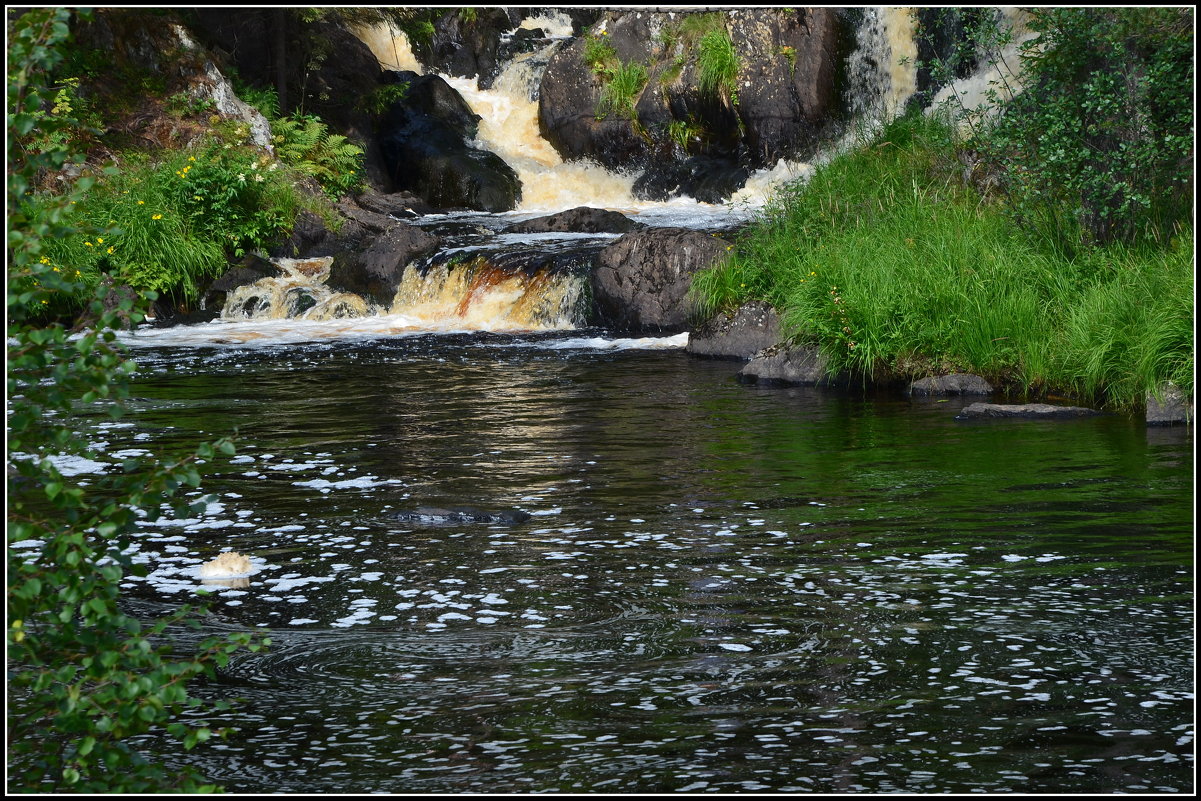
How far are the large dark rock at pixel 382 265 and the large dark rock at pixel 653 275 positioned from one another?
11.3 feet

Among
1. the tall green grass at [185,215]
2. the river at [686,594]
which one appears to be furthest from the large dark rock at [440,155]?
the river at [686,594]

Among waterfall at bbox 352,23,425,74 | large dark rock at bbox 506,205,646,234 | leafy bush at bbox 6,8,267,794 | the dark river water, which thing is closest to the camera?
leafy bush at bbox 6,8,267,794

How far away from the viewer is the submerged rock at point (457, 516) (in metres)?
7.84

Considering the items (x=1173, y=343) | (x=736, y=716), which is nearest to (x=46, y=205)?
(x=736, y=716)

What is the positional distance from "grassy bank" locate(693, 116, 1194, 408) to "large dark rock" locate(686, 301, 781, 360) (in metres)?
0.25

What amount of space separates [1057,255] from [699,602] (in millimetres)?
7935

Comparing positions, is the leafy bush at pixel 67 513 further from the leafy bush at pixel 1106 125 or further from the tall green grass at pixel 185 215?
the tall green grass at pixel 185 215

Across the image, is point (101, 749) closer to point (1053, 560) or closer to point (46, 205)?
point (46, 205)

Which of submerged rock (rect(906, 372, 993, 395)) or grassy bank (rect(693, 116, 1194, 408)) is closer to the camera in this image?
grassy bank (rect(693, 116, 1194, 408))

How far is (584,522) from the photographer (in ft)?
25.5

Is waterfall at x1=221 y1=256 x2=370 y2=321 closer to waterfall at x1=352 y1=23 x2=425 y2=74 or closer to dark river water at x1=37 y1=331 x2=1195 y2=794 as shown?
dark river water at x1=37 y1=331 x2=1195 y2=794

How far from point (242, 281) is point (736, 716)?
1655 centimetres

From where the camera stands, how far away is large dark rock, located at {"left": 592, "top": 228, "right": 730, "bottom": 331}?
16.9 metres

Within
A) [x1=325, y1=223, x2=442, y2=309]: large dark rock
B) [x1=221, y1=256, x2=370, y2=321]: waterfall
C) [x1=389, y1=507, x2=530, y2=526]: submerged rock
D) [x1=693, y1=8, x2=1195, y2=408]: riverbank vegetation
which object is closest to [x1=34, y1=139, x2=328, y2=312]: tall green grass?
[x1=221, y1=256, x2=370, y2=321]: waterfall
